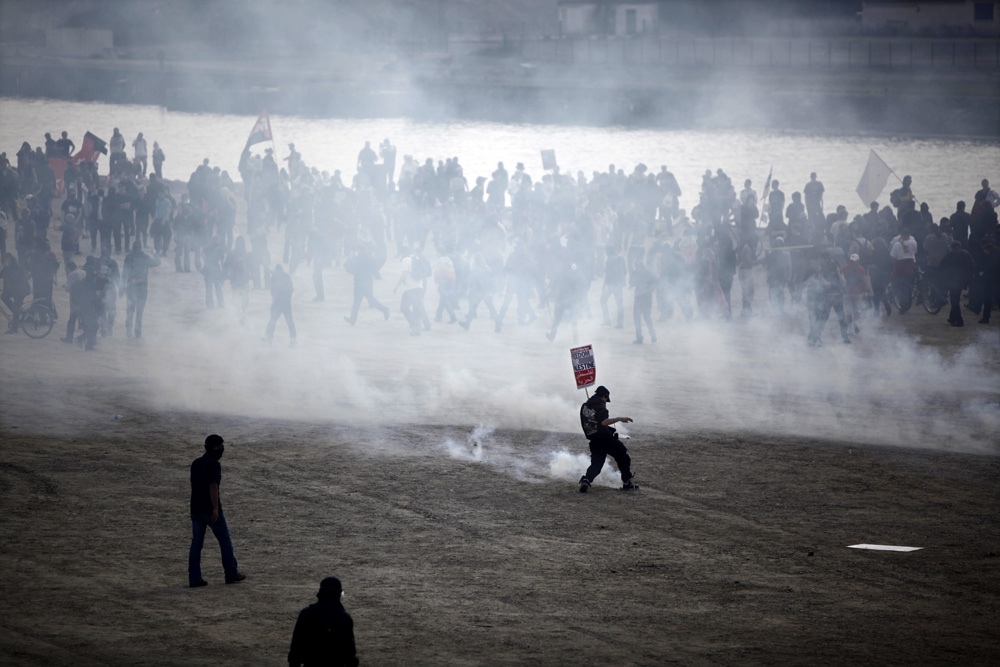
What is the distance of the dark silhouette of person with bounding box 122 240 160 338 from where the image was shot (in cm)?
1571

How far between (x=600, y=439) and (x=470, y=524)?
1.45 m

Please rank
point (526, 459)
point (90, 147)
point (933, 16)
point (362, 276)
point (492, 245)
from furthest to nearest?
1. point (933, 16)
2. point (90, 147)
3. point (492, 245)
4. point (362, 276)
5. point (526, 459)

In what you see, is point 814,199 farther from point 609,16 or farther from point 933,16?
point 609,16

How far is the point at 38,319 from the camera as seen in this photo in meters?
15.6

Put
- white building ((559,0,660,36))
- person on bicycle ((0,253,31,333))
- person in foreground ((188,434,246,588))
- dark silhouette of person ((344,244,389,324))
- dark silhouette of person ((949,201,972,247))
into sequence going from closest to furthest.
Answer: person in foreground ((188,434,246,588)) → person on bicycle ((0,253,31,333)) → dark silhouette of person ((344,244,389,324)) → dark silhouette of person ((949,201,972,247)) → white building ((559,0,660,36))

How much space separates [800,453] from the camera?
11148 mm

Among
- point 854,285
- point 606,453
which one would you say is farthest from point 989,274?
point 606,453

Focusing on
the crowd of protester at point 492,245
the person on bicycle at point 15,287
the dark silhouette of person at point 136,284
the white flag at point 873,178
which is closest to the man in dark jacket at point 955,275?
the crowd of protester at point 492,245

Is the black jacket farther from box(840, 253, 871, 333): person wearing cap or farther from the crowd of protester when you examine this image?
box(840, 253, 871, 333): person wearing cap

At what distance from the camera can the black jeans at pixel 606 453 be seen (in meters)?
9.69

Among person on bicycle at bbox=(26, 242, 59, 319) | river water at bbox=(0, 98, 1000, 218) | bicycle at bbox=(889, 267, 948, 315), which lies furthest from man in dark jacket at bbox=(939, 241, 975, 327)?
river water at bbox=(0, 98, 1000, 218)

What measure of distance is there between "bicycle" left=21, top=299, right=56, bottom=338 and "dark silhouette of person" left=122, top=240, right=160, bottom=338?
1.02 metres

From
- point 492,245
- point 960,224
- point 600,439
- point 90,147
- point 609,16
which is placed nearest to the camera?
point 600,439

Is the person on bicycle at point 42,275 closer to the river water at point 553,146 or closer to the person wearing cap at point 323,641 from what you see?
the person wearing cap at point 323,641
